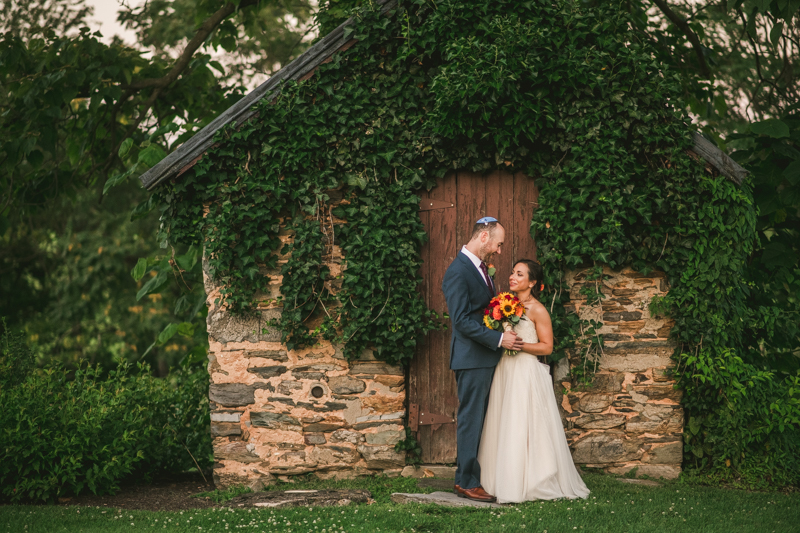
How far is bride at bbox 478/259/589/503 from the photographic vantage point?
197 inches

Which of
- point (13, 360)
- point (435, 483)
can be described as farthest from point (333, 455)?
point (13, 360)

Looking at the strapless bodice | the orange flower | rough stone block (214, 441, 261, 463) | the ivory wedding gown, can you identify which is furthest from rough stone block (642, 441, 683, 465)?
rough stone block (214, 441, 261, 463)

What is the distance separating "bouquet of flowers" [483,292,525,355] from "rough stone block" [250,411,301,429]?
6.75ft

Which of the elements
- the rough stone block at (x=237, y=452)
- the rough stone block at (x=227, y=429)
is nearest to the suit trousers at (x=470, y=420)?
the rough stone block at (x=237, y=452)

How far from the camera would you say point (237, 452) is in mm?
5891

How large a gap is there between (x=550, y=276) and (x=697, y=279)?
1.28 meters

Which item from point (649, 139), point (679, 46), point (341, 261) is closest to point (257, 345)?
point (341, 261)

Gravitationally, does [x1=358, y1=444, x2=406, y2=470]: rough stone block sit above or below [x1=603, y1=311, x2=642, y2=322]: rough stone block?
below

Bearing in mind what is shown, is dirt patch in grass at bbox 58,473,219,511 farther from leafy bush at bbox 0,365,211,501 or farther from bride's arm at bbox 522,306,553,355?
bride's arm at bbox 522,306,553,355

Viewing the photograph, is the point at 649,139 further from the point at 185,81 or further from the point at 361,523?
the point at 185,81

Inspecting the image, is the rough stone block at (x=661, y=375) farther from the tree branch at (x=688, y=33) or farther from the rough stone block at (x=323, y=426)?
the tree branch at (x=688, y=33)

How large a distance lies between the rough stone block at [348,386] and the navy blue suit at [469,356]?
3.54ft

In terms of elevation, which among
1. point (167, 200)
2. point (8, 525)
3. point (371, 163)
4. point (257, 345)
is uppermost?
point (371, 163)

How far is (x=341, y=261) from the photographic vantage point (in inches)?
235
